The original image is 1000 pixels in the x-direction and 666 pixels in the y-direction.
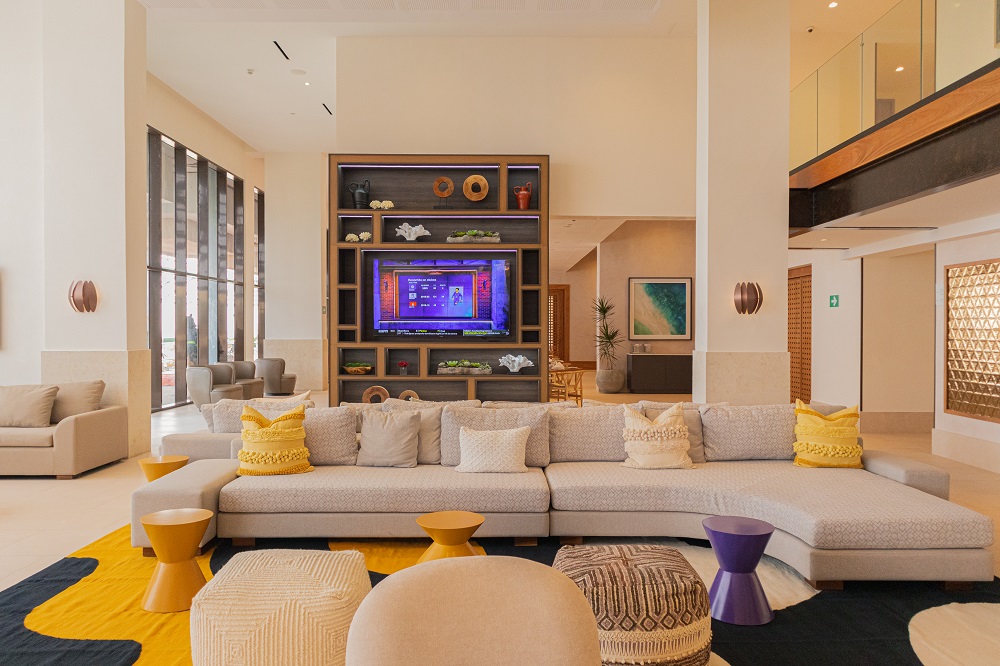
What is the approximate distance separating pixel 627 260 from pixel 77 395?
9.84m

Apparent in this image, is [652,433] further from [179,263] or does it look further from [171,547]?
[179,263]

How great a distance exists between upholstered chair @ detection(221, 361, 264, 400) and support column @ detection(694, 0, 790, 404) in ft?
22.8

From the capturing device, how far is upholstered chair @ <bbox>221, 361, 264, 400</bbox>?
10.5 m

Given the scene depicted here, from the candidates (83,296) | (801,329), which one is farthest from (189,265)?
(801,329)

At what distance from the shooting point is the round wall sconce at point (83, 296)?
6881 millimetres

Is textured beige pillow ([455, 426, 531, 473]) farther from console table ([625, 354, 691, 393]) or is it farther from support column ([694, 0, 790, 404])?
console table ([625, 354, 691, 393])

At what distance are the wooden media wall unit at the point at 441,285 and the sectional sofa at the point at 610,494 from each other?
3.08 m

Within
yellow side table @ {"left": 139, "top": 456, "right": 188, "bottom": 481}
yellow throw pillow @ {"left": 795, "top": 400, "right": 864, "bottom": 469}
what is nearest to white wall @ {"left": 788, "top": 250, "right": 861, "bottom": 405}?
yellow throw pillow @ {"left": 795, "top": 400, "right": 864, "bottom": 469}

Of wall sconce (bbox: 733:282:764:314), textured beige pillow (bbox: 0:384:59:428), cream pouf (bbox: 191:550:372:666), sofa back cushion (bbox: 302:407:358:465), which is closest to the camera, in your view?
cream pouf (bbox: 191:550:372:666)

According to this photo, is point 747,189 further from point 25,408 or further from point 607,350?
point 607,350

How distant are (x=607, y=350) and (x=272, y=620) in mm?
11485

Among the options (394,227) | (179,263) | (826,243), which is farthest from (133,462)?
(826,243)

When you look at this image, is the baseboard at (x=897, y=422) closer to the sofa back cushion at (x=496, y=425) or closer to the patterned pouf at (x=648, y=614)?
the sofa back cushion at (x=496, y=425)

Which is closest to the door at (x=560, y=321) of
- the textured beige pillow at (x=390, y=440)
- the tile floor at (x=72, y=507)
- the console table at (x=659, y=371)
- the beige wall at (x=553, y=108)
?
the console table at (x=659, y=371)
